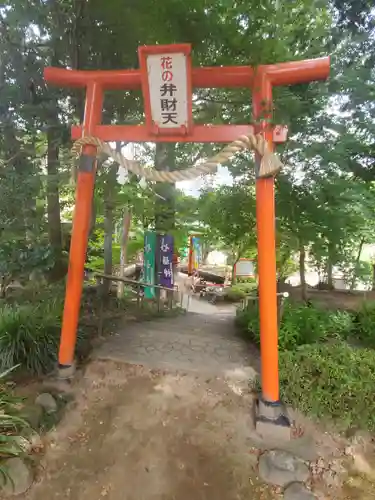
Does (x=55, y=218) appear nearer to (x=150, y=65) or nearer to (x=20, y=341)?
(x=20, y=341)

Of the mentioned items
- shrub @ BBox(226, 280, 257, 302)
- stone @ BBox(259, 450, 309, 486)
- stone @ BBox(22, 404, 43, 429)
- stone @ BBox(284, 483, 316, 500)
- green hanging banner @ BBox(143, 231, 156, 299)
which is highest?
green hanging banner @ BBox(143, 231, 156, 299)

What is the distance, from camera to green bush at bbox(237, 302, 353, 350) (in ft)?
16.6

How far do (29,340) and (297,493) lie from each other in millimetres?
3757

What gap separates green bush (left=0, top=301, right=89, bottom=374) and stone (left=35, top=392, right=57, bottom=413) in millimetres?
532

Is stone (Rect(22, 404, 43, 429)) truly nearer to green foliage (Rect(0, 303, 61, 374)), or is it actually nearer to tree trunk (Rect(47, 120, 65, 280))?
green foliage (Rect(0, 303, 61, 374))

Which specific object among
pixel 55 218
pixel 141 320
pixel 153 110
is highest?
pixel 153 110

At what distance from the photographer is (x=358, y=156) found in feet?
20.7

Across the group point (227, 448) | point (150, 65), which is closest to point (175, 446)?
point (227, 448)

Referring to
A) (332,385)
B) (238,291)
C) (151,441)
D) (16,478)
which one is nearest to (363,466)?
(332,385)

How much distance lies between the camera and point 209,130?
12.7 feet

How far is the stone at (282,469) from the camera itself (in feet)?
11.0

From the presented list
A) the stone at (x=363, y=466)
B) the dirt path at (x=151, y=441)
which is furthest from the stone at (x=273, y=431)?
the stone at (x=363, y=466)

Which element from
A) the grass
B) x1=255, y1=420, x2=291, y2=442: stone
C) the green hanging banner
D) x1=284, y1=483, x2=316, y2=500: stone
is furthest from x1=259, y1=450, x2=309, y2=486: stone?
the green hanging banner

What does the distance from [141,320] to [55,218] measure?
2.85 meters
